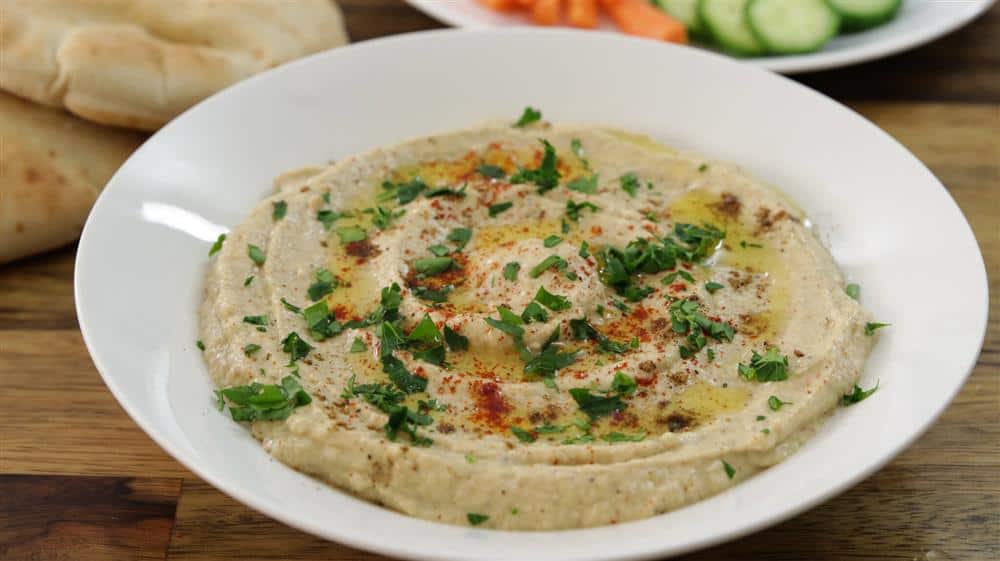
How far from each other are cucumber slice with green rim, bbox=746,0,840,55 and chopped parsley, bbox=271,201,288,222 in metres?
3.32

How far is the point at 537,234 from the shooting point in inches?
195

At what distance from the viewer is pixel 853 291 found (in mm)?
4621

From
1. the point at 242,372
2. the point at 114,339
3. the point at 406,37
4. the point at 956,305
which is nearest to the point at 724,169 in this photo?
the point at 956,305

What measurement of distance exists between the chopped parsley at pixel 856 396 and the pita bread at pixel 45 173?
3.74 m

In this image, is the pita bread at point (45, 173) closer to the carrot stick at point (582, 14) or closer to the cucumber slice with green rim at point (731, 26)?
the carrot stick at point (582, 14)

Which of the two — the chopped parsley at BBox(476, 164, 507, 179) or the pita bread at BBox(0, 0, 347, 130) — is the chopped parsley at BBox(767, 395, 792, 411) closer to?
the chopped parsley at BBox(476, 164, 507, 179)

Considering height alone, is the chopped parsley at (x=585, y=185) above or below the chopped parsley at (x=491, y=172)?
above

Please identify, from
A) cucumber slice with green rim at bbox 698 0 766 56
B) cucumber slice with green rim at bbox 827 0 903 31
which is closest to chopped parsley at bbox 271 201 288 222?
cucumber slice with green rim at bbox 698 0 766 56

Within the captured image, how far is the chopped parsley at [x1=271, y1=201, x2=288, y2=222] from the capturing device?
4.89 m

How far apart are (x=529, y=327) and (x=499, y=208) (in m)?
0.90

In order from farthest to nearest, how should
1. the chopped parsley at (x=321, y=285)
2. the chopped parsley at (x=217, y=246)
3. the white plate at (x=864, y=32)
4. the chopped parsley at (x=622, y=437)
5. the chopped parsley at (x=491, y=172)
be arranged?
the white plate at (x=864, y=32)
the chopped parsley at (x=491, y=172)
the chopped parsley at (x=217, y=246)
the chopped parsley at (x=321, y=285)
the chopped parsley at (x=622, y=437)

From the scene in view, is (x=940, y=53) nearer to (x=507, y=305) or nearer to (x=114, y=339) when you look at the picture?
(x=507, y=305)

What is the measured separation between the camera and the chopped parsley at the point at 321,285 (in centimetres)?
456

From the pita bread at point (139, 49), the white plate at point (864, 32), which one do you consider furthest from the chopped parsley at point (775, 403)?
the pita bread at point (139, 49)
